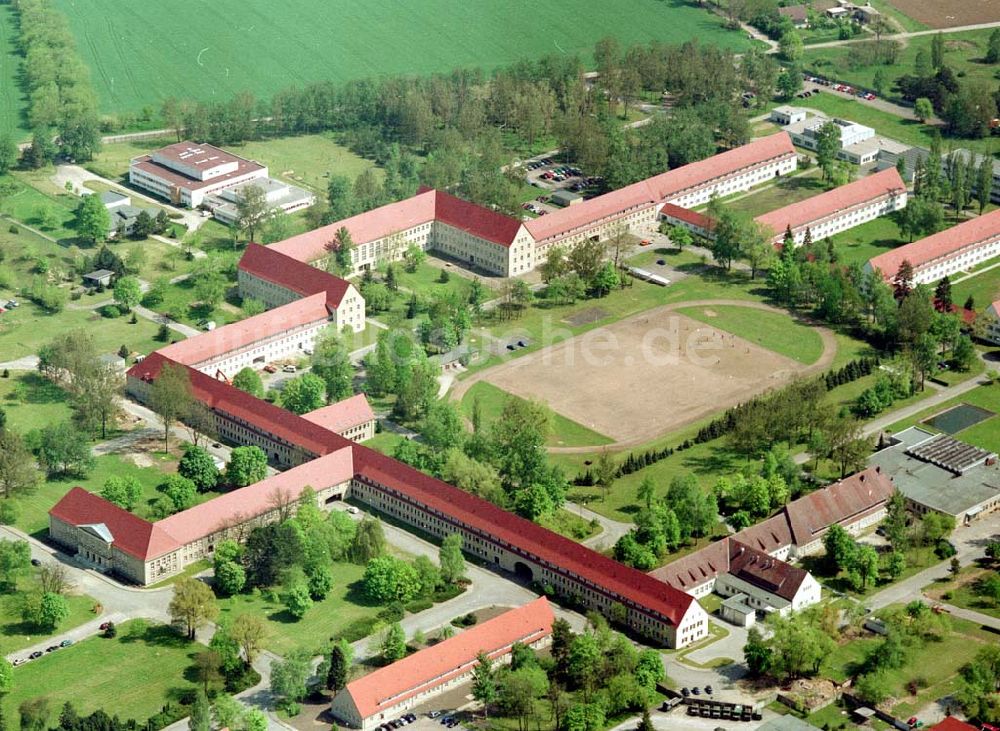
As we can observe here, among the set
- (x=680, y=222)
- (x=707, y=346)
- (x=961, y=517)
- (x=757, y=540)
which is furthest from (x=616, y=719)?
(x=680, y=222)

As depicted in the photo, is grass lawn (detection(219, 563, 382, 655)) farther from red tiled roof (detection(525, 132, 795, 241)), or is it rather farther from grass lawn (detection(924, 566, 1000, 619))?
red tiled roof (detection(525, 132, 795, 241))

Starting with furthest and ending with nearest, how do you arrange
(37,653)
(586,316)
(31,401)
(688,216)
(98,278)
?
(688,216) < (98,278) < (586,316) < (31,401) < (37,653)

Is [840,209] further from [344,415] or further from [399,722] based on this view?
[399,722]

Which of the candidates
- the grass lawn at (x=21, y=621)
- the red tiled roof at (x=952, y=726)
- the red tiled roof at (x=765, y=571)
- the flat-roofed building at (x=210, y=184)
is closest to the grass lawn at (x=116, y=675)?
the grass lawn at (x=21, y=621)

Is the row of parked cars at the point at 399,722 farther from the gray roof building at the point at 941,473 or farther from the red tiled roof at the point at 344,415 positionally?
the gray roof building at the point at 941,473

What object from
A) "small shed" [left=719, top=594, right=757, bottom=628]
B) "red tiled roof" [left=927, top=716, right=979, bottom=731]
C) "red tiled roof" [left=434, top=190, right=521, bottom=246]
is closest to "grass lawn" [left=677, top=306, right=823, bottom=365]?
"red tiled roof" [left=434, top=190, right=521, bottom=246]

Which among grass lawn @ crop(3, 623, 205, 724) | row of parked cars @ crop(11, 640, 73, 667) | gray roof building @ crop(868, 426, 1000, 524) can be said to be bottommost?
row of parked cars @ crop(11, 640, 73, 667)

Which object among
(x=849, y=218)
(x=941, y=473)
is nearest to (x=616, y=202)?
(x=849, y=218)

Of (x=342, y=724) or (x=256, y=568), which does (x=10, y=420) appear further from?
(x=342, y=724)
